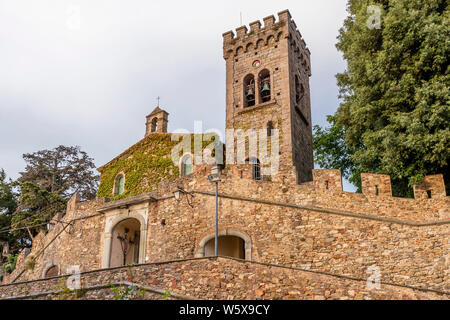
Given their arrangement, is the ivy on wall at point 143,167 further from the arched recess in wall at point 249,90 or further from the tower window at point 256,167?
the arched recess in wall at point 249,90

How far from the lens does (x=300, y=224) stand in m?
14.6

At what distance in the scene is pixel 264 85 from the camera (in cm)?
2172

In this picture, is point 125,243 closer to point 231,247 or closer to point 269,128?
point 231,247

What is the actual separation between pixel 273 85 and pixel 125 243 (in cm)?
1004

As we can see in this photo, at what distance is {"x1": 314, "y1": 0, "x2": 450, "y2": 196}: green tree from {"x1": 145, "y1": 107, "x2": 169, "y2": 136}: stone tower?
10.6 metres

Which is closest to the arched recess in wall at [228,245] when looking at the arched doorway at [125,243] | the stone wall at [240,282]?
the stone wall at [240,282]

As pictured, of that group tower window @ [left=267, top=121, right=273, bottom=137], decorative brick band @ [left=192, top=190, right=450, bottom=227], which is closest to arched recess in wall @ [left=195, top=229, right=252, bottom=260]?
decorative brick band @ [left=192, top=190, right=450, bottom=227]

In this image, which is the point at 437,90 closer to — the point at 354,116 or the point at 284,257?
the point at 354,116

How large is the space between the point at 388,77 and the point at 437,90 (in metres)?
1.92

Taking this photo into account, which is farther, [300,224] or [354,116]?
[354,116]

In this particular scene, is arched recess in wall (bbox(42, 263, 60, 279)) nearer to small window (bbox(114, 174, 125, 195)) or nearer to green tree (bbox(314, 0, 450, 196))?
small window (bbox(114, 174, 125, 195))

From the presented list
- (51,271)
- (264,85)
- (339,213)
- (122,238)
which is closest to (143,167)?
(122,238)
